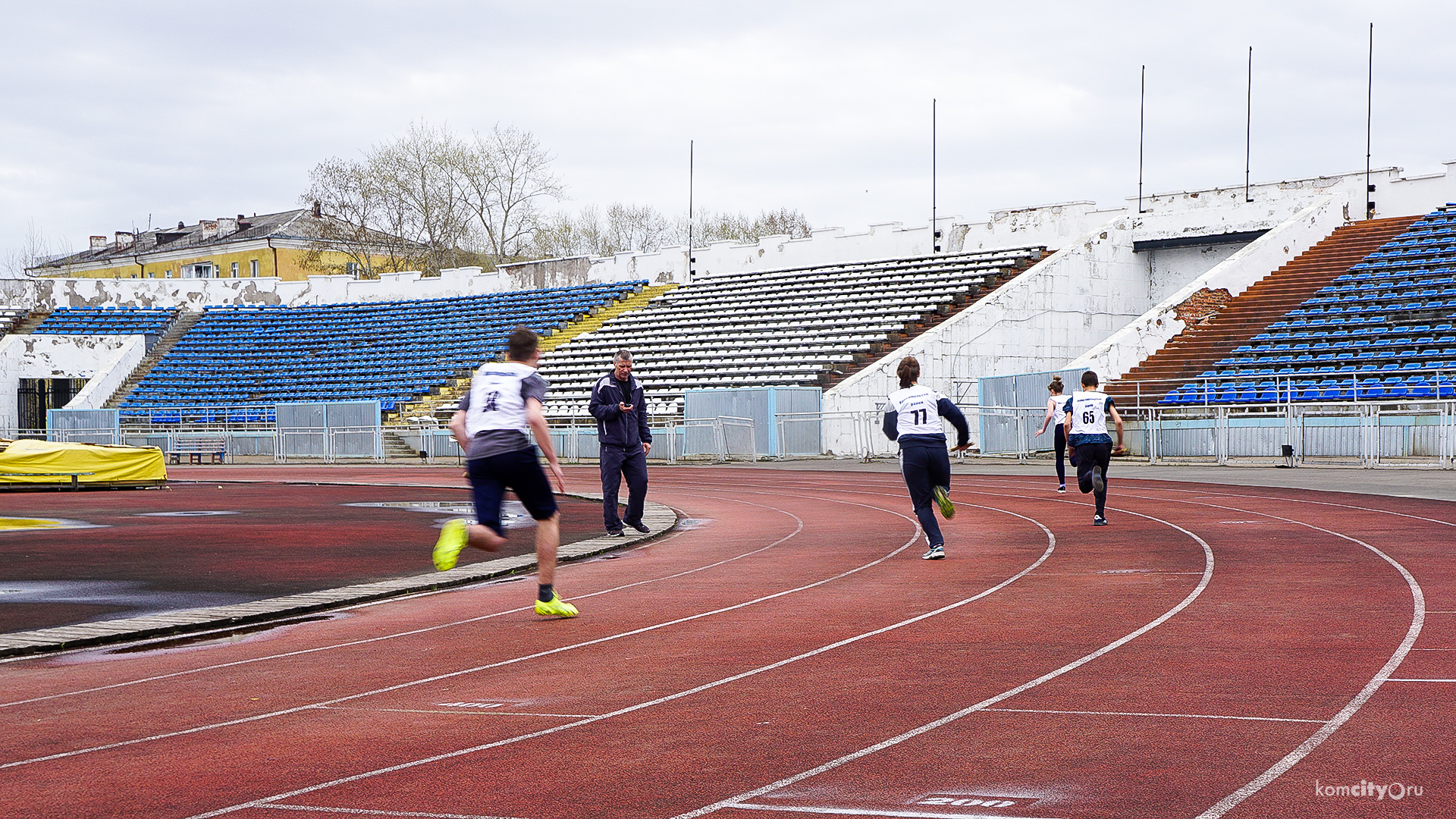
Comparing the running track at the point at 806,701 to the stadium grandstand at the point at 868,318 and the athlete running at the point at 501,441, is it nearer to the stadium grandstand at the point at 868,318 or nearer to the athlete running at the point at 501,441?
the athlete running at the point at 501,441

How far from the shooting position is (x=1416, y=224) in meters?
40.3

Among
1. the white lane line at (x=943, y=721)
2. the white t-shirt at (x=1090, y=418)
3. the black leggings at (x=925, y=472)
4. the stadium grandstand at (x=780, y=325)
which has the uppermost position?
the stadium grandstand at (x=780, y=325)

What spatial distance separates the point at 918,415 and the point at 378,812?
861 cm

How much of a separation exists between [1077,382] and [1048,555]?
64.0 ft

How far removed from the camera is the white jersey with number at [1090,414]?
1589 centimetres

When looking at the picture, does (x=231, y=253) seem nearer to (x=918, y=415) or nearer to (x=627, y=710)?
(x=918, y=415)

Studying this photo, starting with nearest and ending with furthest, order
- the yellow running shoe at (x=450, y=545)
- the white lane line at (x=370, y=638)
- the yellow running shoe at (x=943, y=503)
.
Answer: the white lane line at (x=370, y=638) → the yellow running shoe at (x=450, y=545) → the yellow running shoe at (x=943, y=503)

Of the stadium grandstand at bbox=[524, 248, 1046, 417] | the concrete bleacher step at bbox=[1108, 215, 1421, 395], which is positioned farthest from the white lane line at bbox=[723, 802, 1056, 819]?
the stadium grandstand at bbox=[524, 248, 1046, 417]

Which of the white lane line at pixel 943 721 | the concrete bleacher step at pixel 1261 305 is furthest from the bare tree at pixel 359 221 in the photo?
the white lane line at pixel 943 721

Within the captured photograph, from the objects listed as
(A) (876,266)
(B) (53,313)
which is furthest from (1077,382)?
(B) (53,313)

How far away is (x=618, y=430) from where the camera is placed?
A: 1465 cm

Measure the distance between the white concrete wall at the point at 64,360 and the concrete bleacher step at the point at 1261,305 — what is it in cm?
3595

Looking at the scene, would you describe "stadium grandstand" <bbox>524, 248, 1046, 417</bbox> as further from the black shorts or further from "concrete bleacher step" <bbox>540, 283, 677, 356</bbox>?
the black shorts

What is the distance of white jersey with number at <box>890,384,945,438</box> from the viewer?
12.6m
